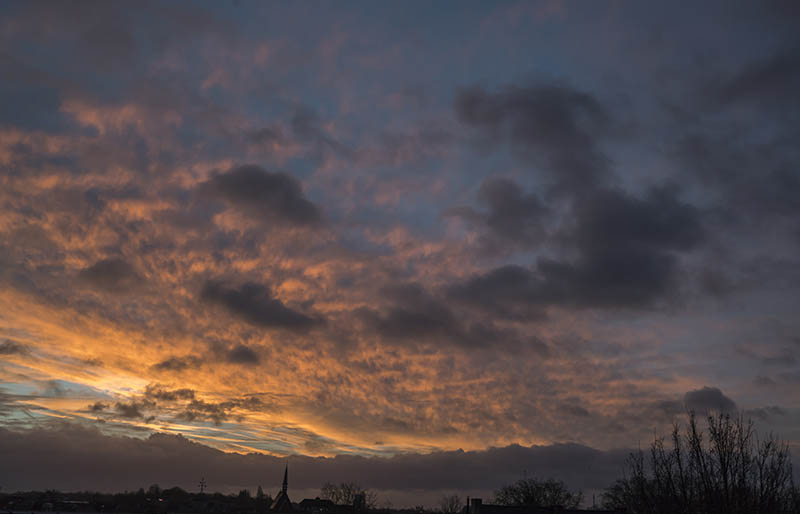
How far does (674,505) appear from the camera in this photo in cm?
2727

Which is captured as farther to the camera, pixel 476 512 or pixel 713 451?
pixel 476 512

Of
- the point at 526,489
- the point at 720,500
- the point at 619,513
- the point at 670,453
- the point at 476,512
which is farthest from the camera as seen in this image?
the point at 526,489

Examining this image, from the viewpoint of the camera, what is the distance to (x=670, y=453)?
94.3 feet

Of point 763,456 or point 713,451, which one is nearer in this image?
point 763,456

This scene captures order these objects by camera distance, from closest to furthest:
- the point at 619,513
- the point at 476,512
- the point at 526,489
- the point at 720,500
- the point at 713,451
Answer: the point at 720,500 → the point at 713,451 → the point at 476,512 → the point at 619,513 → the point at 526,489

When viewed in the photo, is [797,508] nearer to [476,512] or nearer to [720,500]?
[720,500]

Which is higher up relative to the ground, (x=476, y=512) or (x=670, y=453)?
(x=670, y=453)

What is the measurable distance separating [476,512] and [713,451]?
206 ft

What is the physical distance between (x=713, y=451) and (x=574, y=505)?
12869 cm

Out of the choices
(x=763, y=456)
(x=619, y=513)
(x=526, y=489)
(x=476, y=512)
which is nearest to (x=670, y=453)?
(x=763, y=456)

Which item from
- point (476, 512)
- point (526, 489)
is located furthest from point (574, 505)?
point (476, 512)

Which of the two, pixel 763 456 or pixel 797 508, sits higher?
pixel 763 456

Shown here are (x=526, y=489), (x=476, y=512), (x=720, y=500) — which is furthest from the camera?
(x=526, y=489)

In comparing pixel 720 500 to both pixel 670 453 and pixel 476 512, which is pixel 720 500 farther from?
pixel 476 512
